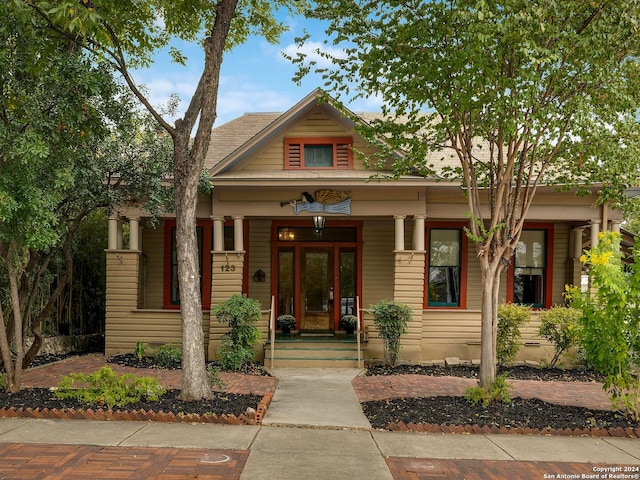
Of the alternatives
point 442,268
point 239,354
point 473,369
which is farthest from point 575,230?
point 239,354

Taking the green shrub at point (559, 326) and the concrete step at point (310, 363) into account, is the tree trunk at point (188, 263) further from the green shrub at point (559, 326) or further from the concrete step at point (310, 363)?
the green shrub at point (559, 326)

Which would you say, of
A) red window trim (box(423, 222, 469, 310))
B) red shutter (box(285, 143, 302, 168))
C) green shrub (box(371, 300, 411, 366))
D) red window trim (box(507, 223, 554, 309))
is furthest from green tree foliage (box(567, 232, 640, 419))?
red shutter (box(285, 143, 302, 168))

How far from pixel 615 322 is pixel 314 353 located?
6.25 metres

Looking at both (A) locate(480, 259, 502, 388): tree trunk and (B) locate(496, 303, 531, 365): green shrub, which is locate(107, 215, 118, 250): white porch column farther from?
(B) locate(496, 303, 531, 365): green shrub

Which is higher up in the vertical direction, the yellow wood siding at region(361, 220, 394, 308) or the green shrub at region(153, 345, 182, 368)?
the yellow wood siding at region(361, 220, 394, 308)

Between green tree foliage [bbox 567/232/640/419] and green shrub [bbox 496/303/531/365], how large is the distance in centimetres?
366

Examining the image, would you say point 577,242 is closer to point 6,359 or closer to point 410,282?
point 410,282

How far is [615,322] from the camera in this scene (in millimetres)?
6691

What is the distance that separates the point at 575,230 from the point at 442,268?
337 cm

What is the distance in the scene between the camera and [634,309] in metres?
6.80

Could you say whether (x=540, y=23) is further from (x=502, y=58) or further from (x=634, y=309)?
(x=634, y=309)

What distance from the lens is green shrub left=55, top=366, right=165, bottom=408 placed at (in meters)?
6.83

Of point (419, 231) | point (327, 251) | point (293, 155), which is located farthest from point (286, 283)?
point (419, 231)

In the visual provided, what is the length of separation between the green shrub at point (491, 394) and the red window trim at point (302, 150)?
630cm
